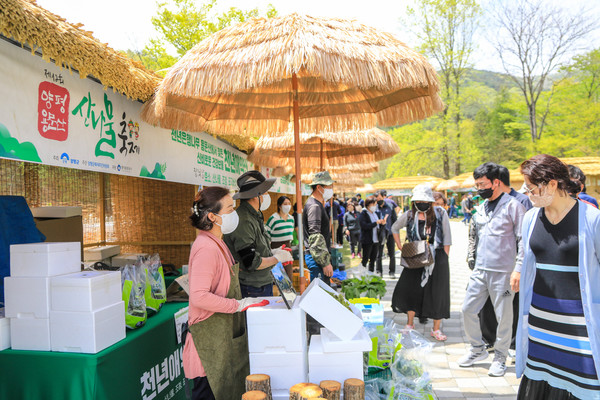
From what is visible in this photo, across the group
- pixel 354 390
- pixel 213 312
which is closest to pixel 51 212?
pixel 213 312

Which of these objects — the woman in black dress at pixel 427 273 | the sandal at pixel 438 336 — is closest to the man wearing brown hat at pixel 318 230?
the woman in black dress at pixel 427 273

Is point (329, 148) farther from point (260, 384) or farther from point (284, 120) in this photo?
point (260, 384)

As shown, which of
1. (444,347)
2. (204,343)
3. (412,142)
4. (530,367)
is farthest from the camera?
(412,142)

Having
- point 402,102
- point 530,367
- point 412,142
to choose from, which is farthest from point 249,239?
point 412,142

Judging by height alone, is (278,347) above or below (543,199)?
below

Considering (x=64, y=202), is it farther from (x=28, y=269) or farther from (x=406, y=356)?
(x=406, y=356)

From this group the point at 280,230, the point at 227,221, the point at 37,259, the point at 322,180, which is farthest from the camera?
the point at 280,230

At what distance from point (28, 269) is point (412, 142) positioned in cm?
3197

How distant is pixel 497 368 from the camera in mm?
3885

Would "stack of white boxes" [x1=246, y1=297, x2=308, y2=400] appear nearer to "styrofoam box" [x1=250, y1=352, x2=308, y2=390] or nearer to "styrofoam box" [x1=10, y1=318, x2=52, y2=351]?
"styrofoam box" [x1=250, y1=352, x2=308, y2=390]

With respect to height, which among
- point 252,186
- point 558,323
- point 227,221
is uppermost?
point 252,186

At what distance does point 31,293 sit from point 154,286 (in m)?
1.10

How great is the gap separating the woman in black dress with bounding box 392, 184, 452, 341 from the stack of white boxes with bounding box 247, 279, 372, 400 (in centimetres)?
299

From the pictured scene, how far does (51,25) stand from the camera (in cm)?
243
